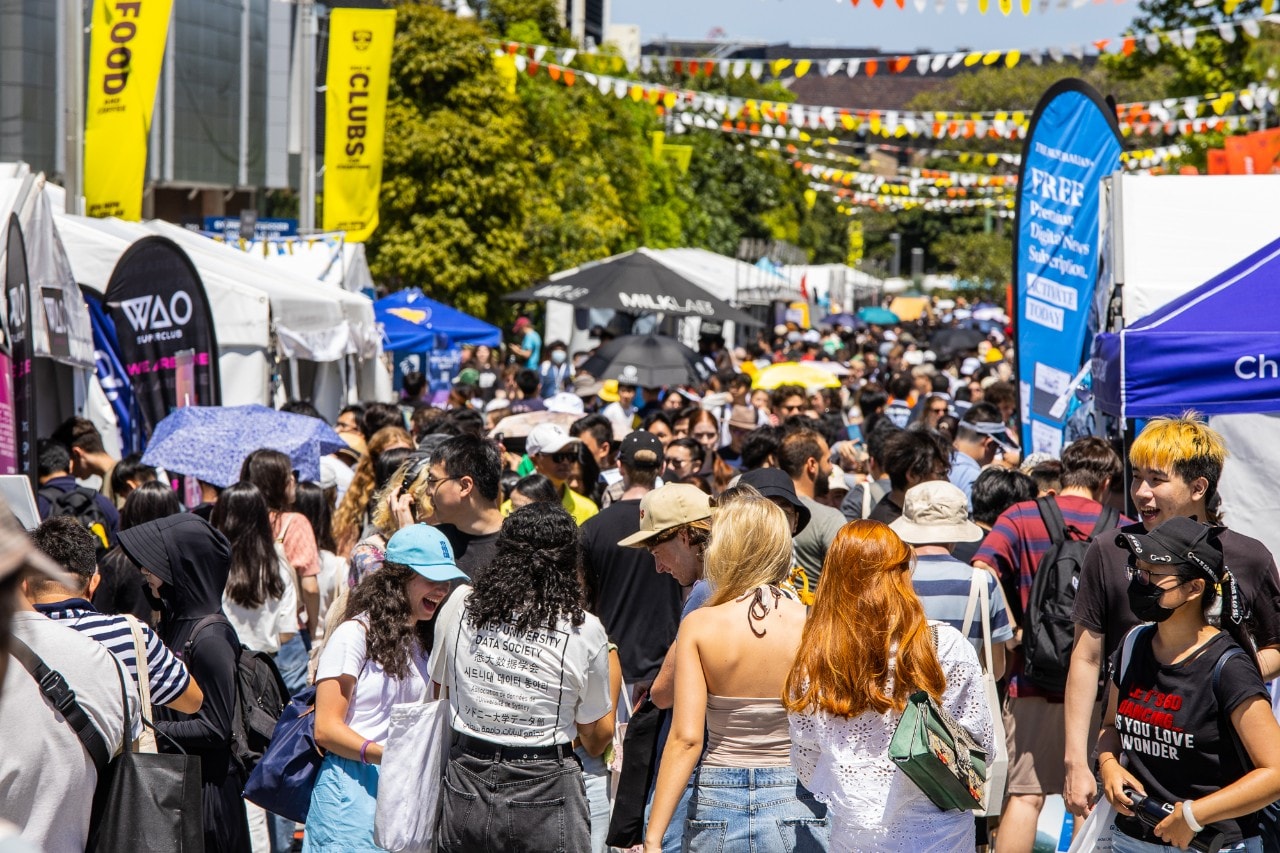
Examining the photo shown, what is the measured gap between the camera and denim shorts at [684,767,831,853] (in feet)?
14.0

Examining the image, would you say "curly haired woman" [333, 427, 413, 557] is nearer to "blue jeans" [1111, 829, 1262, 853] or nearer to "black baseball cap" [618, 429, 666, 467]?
"black baseball cap" [618, 429, 666, 467]

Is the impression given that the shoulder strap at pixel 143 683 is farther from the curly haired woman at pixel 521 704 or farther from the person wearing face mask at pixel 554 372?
the person wearing face mask at pixel 554 372

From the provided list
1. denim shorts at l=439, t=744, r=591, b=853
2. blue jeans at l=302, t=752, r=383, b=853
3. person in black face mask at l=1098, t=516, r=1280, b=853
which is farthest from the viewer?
blue jeans at l=302, t=752, r=383, b=853

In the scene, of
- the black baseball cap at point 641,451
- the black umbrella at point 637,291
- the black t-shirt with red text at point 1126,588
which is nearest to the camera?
the black t-shirt with red text at point 1126,588

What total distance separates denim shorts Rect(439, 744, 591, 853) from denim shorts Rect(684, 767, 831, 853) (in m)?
0.40

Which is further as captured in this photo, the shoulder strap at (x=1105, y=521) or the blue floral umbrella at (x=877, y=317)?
the blue floral umbrella at (x=877, y=317)

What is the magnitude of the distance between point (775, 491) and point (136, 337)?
6444mm

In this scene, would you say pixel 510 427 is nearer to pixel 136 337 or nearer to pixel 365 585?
A: pixel 136 337

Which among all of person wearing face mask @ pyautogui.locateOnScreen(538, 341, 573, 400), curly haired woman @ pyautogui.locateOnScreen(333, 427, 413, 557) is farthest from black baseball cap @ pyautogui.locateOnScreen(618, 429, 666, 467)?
person wearing face mask @ pyautogui.locateOnScreen(538, 341, 573, 400)

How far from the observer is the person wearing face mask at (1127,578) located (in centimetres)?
472

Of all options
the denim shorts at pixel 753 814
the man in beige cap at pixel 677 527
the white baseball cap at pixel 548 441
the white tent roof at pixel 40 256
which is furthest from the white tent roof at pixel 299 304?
the denim shorts at pixel 753 814

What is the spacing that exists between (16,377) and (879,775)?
18.6 feet

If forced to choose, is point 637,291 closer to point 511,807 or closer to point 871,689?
point 511,807

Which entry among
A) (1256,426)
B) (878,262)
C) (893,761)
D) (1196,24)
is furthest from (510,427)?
(878,262)
